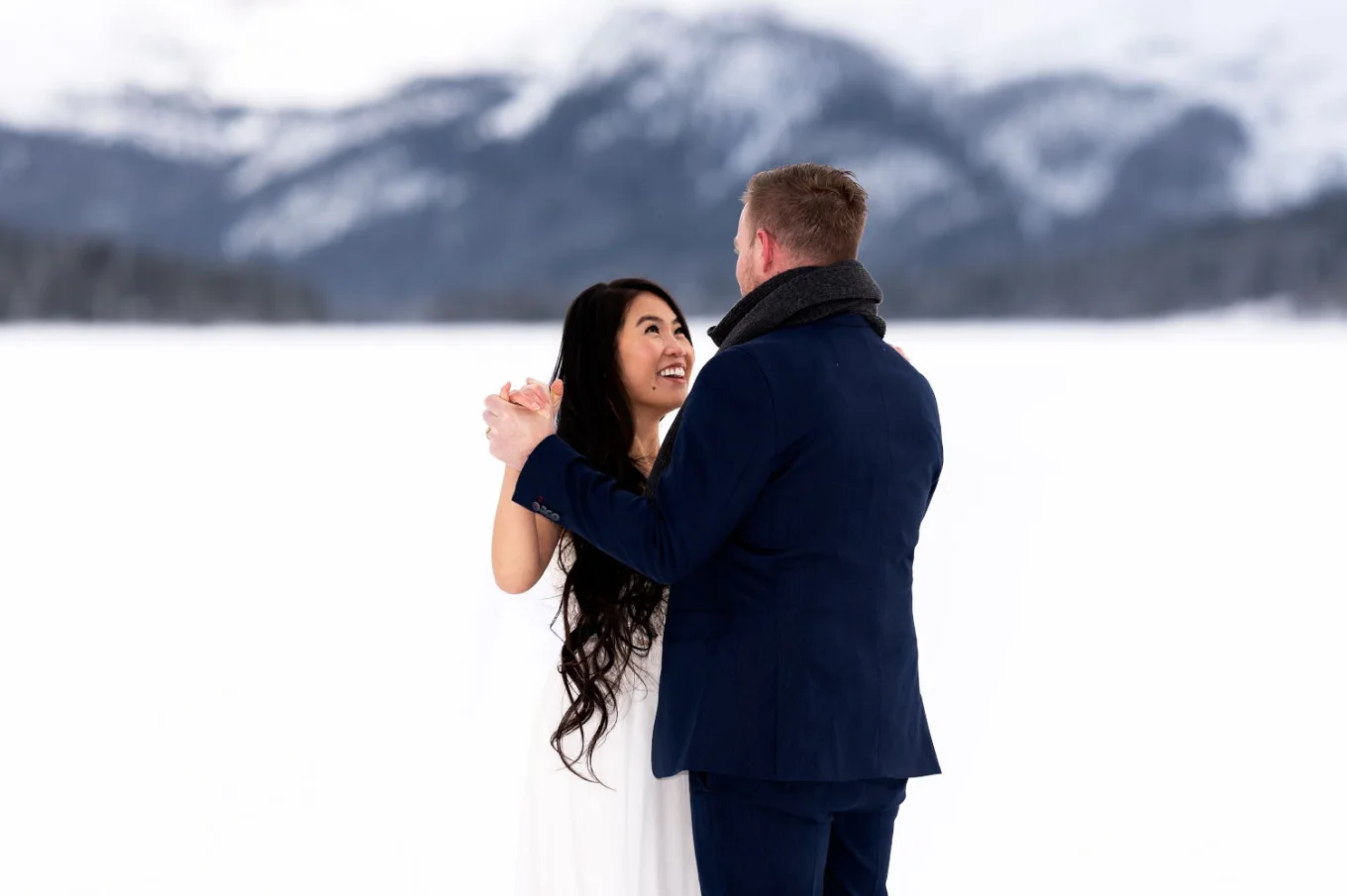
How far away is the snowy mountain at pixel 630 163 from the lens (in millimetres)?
13883

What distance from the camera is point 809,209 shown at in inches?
61.4

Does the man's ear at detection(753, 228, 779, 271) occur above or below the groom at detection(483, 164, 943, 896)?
above

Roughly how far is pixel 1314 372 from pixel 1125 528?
359cm

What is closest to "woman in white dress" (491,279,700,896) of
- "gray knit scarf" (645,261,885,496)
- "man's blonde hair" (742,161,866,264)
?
"gray knit scarf" (645,261,885,496)

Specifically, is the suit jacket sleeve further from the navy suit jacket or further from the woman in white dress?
→ the woman in white dress

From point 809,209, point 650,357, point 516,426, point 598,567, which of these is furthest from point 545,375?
point 809,209

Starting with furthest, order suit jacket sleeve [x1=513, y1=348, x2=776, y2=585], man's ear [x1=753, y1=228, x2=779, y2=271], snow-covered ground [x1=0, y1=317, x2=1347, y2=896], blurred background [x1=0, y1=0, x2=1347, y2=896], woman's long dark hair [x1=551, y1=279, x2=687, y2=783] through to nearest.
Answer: blurred background [x1=0, y1=0, x2=1347, y2=896] < snow-covered ground [x1=0, y1=317, x2=1347, y2=896] < woman's long dark hair [x1=551, y1=279, x2=687, y2=783] < man's ear [x1=753, y1=228, x2=779, y2=271] < suit jacket sleeve [x1=513, y1=348, x2=776, y2=585]

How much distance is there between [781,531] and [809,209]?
424 mm

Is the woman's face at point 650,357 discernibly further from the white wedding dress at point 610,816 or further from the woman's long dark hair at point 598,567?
the white wedding dress at point 610,816

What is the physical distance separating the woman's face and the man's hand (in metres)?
0.32

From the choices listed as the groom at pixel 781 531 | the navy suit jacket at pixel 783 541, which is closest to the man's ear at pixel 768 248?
the groom at pixel 781 531

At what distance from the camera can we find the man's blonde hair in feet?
5.09

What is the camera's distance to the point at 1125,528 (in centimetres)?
598

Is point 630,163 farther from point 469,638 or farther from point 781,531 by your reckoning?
point 781,531
